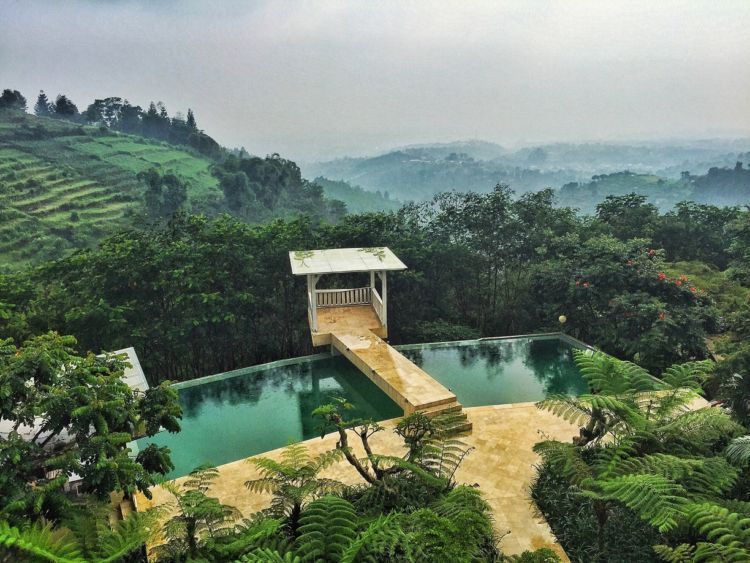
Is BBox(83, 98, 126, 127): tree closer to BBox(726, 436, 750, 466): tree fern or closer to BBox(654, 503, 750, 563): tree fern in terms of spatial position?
BBox(726, 436, 750, 466): tree fern

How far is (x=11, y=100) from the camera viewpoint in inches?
1703

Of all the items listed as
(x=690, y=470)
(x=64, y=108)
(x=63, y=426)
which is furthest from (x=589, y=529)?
(x=64, y=108)

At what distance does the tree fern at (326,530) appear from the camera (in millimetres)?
3381

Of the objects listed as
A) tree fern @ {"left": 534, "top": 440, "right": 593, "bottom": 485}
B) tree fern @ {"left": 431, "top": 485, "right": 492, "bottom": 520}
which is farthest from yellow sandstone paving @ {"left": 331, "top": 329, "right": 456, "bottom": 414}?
tree fern @ {"left": 431, "top": 485, "right": 492, "bottom": 520}

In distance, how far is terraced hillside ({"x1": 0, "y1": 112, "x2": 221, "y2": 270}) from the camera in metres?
23.2

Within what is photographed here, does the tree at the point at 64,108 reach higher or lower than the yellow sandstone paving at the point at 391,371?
higher

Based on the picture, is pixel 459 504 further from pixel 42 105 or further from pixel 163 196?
pixel 42 105

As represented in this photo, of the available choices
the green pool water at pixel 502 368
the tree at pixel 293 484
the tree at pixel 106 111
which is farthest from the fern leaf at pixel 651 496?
the tree at pixel 106 111

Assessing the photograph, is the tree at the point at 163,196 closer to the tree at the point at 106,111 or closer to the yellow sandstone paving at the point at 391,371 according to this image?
the yellow sandstone paving at the point at 391,371

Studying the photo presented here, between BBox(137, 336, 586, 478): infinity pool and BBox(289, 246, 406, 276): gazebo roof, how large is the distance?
186 centimetres

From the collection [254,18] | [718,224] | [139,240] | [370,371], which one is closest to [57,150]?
[254,18]

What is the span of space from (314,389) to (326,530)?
565 cm

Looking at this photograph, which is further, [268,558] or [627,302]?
[627,302]

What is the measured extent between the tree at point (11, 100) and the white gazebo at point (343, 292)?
147 feet
